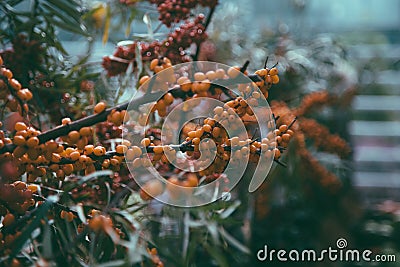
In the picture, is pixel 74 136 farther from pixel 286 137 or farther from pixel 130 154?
pixel 286 137

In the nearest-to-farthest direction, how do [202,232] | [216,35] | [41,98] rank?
1. [202,232]
2. [41,98]
3. [216,35]

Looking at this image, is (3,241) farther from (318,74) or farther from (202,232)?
(318,74)

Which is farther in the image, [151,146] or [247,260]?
[247,260]

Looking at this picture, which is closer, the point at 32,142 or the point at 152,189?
the point at 32,142

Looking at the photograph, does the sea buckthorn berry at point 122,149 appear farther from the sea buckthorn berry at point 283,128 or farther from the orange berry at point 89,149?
the sea buckthorn berry at point 283,128

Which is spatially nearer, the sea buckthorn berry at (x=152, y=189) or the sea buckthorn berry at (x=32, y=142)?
the sea buckthorn berry at (x=32, y=142)

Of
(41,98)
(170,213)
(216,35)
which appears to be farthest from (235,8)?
(170,213)

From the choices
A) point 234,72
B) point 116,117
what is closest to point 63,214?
point 116,117

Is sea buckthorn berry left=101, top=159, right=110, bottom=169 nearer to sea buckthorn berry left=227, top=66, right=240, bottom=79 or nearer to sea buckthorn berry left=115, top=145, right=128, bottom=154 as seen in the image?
sea buckthorn berry left=115, top=145, right=128, bottom=154

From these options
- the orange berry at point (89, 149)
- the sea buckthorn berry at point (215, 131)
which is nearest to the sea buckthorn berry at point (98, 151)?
the orange berry at point (89, 149)

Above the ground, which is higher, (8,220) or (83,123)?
(83,123)

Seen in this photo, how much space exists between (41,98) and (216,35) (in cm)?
76

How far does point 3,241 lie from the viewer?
0.59 m

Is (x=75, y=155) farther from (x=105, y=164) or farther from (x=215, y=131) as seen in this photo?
(x=215, y=131)
